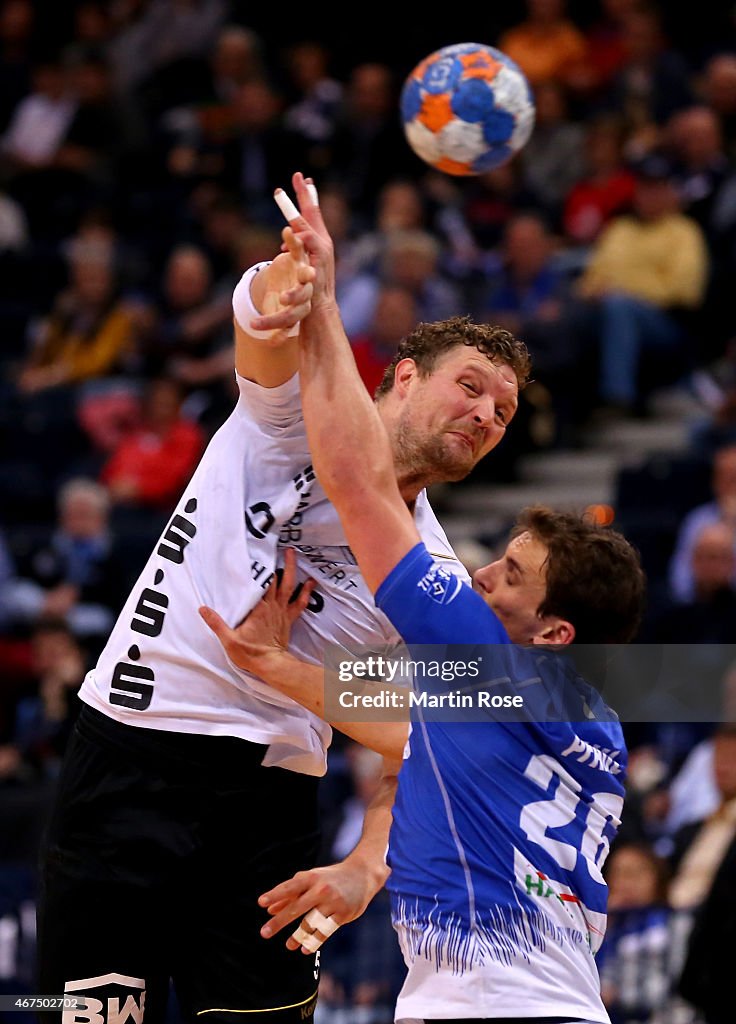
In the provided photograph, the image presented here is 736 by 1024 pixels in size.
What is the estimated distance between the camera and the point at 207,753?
4.23 meters

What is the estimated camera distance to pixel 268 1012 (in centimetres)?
423

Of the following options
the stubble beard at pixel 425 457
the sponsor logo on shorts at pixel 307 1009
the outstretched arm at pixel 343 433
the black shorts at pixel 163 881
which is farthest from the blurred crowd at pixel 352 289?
the outstretched arm at pixel 343 433

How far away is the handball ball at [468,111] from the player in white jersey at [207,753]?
1.54 metres

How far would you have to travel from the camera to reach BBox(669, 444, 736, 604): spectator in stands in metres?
9.24

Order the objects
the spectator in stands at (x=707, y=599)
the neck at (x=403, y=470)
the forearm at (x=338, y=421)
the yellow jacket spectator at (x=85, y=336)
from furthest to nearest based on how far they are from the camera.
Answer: the yellow jacket spectator at (x=85, y=336)
the spectator in stands at (x=707, y=599)
the neck at (x=403, y=470)
the forearm at (x=338, y=421)

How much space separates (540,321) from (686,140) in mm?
1758

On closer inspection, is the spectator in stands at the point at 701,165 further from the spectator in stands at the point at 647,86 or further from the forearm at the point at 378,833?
the forearm at the point at 378,833

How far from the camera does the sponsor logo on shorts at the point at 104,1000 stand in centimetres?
415

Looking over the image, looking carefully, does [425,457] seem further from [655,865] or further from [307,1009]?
[655,865]

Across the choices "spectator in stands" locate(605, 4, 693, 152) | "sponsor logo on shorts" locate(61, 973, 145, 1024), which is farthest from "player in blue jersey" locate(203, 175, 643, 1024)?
"spectator in stands" locate(605, 4, 693, 152)

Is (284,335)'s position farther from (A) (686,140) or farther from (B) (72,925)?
(A) (686,140)

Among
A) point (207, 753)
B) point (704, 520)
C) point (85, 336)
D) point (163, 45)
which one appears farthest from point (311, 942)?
point (163, 45)

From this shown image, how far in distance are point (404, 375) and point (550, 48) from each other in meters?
10.0

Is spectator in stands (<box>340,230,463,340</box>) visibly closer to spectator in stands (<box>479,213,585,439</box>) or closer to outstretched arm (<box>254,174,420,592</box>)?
spectator in stands (<box>479,213,585,439</box>)
